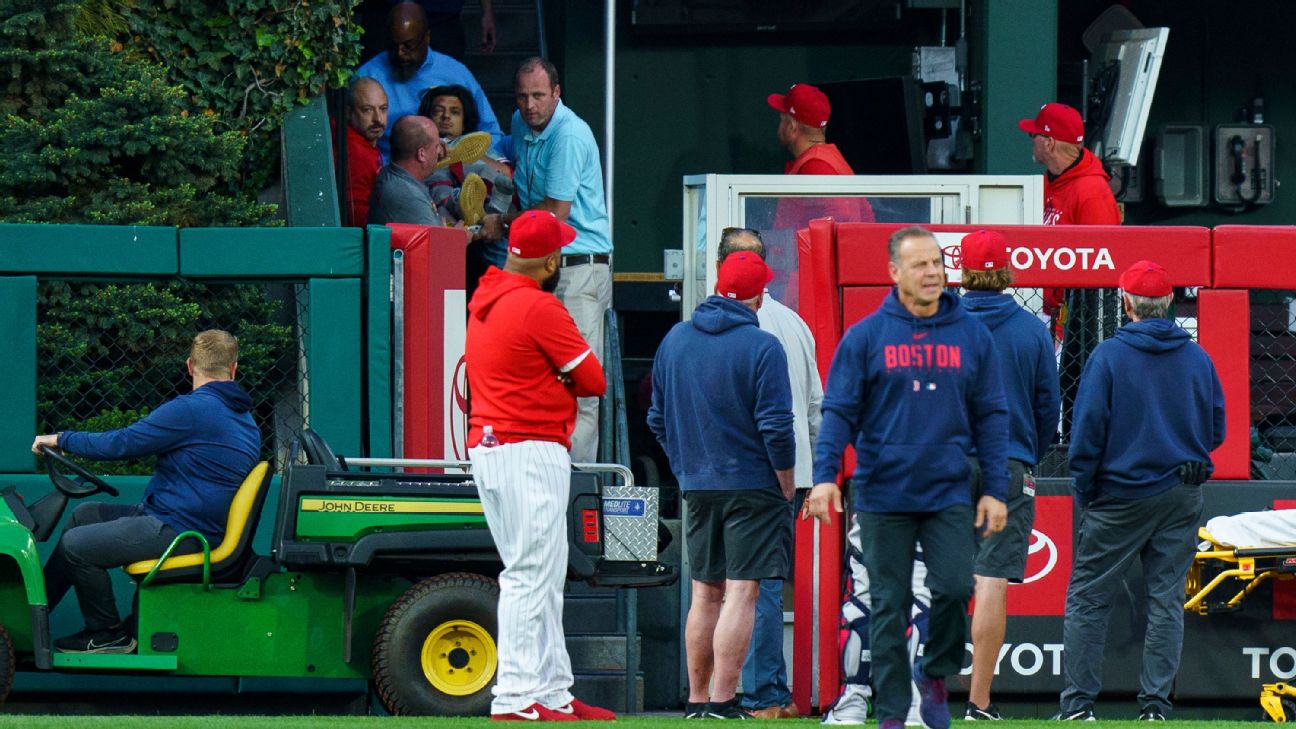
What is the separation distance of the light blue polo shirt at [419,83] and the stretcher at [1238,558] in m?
4.81

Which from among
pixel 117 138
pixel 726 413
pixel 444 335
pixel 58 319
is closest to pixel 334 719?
pixel 726 413

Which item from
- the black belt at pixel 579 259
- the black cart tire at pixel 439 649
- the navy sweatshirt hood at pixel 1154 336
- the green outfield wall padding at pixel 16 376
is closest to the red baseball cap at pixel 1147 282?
the navy sweatshirt hood at pixel 1154 336

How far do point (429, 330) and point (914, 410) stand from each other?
3.81 metres

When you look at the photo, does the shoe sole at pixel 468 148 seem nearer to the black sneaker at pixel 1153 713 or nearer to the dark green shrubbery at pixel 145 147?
the dark green shrubbery at pixel 145 147

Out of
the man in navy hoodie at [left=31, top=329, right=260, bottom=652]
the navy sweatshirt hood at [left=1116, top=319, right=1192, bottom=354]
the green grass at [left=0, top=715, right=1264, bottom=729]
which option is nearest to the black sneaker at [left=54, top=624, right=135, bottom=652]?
the man in navy hoodie at [left=31, top=329, right=260, bottom=652]

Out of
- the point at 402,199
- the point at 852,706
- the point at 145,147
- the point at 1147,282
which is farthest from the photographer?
the point at 402,199

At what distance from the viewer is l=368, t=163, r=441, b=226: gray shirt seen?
34.0ft

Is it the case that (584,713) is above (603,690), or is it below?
above

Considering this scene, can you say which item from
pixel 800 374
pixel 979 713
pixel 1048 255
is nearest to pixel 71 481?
pixel 800 374

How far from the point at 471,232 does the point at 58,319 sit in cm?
222

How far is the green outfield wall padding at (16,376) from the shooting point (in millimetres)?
9203

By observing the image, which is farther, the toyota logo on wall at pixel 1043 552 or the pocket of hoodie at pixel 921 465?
the toyota logo on wall at pixel 1043 552

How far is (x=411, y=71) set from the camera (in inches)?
457

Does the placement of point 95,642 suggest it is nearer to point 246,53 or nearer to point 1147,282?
point 246,53
